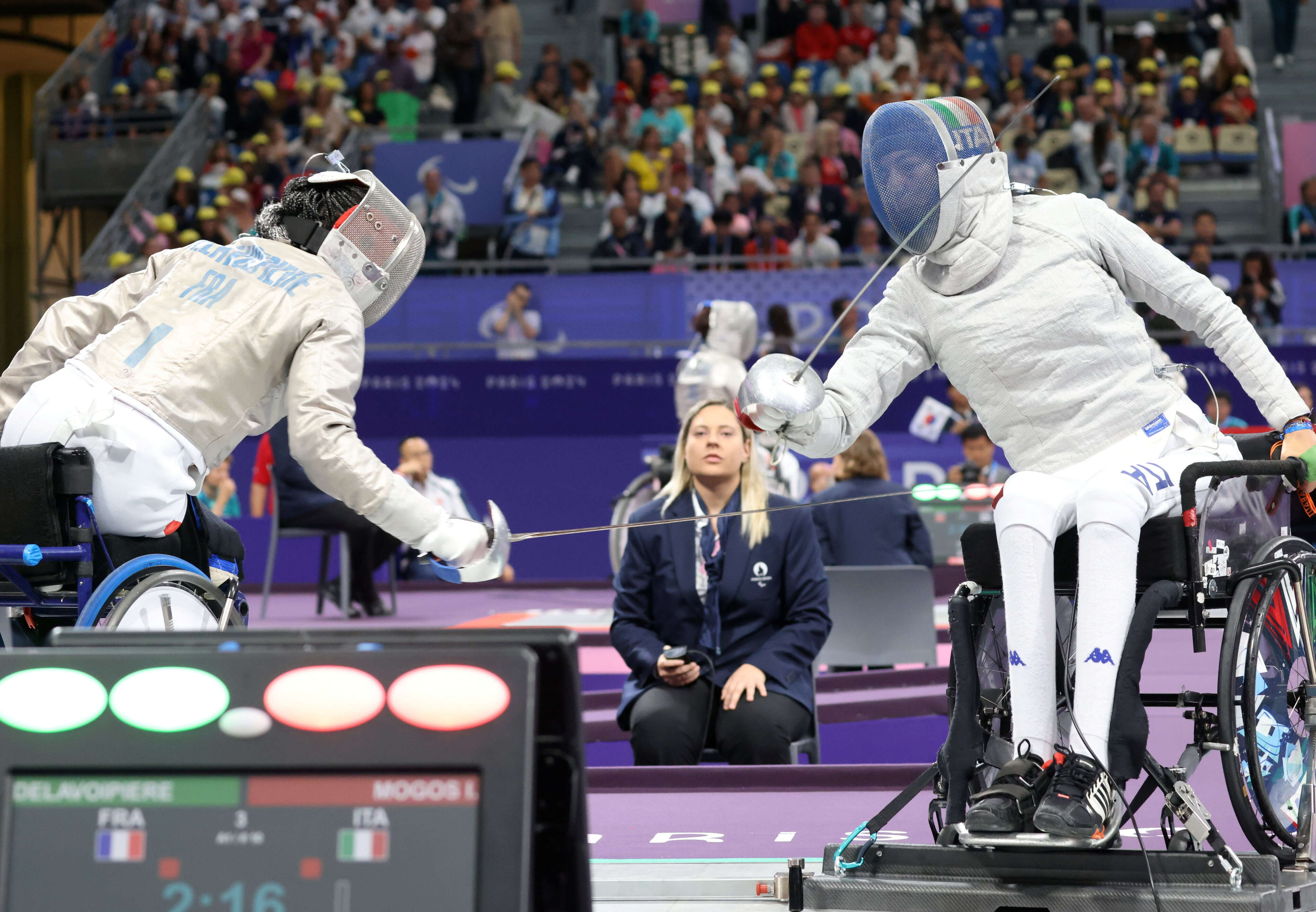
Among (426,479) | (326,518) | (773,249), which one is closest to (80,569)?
(326,518)

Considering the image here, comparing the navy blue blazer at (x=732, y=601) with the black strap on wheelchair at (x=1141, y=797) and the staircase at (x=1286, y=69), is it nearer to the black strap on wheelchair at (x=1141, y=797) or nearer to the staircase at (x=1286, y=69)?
the black strap on wheelchair at (x=1141, y=797)

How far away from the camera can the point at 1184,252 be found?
30.8ft

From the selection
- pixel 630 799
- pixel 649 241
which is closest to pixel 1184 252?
pixel 649 241

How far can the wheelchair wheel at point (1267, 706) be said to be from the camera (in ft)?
7.50

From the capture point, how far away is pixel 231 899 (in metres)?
1.28

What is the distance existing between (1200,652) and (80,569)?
1910 millimetres

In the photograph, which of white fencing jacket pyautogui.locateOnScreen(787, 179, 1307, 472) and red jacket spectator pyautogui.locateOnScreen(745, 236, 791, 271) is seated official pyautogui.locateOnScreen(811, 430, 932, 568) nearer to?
white fencing jacket pyautogui.locateOnScreen(787, 179, 1307, 472)

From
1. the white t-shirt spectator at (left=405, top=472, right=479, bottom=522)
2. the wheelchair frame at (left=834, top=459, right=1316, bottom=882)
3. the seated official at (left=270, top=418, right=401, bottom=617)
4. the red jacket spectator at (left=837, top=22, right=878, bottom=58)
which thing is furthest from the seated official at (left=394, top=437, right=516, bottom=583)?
the red jacket spectator at (left=837, top=22, right=878, bottom=58)

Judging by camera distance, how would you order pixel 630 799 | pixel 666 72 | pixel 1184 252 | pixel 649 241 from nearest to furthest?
pixel 630 799 → pixel 1184 252 → pixel 649 241 → pixel 666 72

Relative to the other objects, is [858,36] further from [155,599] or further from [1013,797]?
[1013,797]

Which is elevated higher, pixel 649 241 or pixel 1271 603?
pixel 649 241

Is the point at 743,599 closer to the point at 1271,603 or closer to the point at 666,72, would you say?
the point at 1271,603

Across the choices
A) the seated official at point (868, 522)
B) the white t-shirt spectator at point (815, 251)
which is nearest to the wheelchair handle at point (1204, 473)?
the seated official at point (868, 522)

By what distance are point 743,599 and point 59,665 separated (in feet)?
8.40
